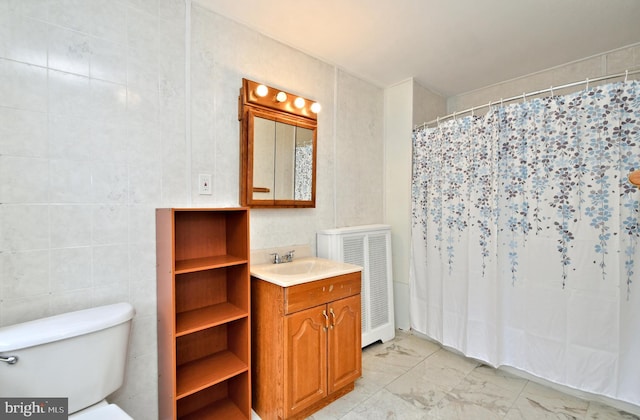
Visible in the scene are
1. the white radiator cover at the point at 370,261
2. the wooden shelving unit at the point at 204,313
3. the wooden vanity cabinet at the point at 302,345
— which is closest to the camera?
the wooden shelving unit at the point at 204,313

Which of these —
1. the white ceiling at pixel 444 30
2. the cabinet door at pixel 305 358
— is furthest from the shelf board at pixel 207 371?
the white ceiling at pixel 444 30

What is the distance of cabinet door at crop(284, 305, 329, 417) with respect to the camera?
63.5 inches

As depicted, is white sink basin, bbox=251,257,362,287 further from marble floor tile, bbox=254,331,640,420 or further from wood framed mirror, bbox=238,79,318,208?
marble floor tile, bbox=254,331,640,420

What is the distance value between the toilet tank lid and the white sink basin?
0.70 m

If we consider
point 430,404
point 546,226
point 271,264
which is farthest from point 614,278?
point 271,264

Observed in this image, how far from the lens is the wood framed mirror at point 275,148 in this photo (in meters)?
1.91

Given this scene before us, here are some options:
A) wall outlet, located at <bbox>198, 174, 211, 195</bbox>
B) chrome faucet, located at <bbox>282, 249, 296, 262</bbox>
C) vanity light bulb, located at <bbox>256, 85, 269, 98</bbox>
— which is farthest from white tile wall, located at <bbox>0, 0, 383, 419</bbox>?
chrome faucet, located at <bbox>282, 249, 296, 262</bbox>

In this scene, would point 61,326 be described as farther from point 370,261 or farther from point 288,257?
point 370,261

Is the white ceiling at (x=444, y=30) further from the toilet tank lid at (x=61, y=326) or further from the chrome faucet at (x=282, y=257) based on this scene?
the toilet tank lid at (x=61, y=326)

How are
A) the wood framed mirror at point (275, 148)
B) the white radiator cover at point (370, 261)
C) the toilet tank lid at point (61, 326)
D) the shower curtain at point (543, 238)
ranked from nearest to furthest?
the toilet tank lid at point (61, 326)
the shower curtain at point (543, 238)
the wood framed mirror at point (275, 148)
the white radiator cover at point (370, 261)

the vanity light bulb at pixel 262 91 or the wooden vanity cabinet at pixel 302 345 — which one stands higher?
the vanity light bulb at pixel 262 91

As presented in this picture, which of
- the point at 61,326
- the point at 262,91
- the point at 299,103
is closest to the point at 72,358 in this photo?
the point at 61,326

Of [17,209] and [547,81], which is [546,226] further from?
[17,209]

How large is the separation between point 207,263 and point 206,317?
305 mm
